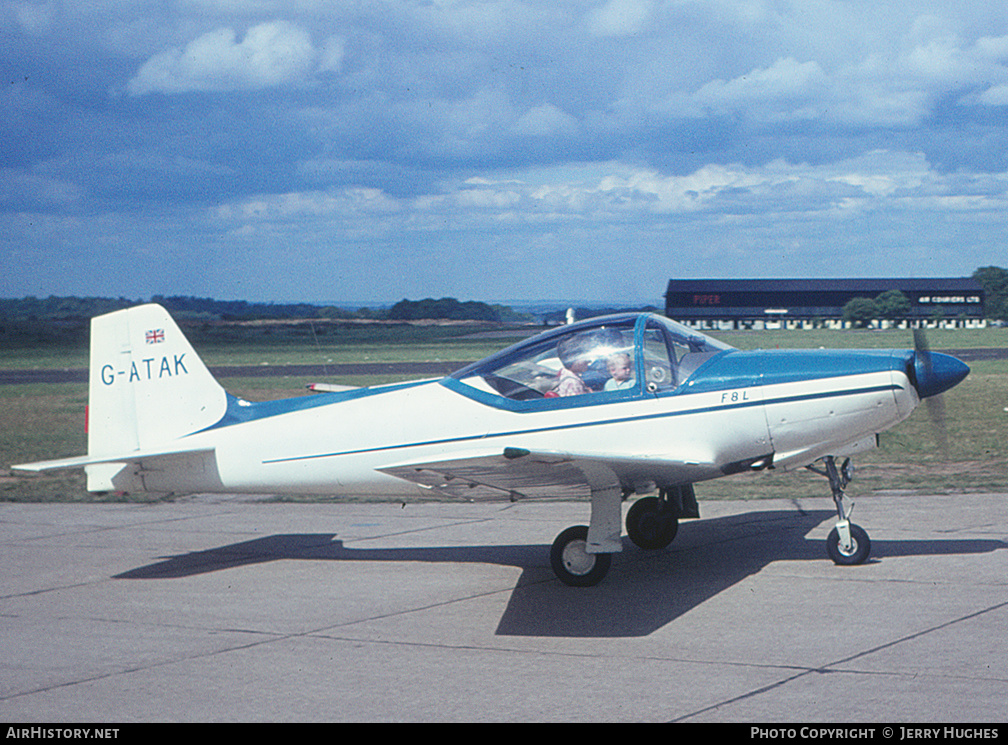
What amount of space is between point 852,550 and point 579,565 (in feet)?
7.46

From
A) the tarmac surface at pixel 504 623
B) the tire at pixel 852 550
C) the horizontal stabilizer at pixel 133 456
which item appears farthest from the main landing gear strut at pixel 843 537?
the horizontal stabilizer at pixel 133 456

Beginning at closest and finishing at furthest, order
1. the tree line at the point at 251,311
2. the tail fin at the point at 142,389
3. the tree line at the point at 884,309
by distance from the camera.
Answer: the tail fin at the point at 142,389, the tree line at the point at 251,311, the tree line at the point at 884,309

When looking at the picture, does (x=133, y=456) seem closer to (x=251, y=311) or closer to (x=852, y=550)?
(x=852, y=550)

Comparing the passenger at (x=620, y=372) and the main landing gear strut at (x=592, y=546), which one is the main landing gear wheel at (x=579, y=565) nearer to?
the main landing gear strut at (x=592, y=546)

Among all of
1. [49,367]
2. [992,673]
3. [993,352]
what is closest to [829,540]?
[992,673]

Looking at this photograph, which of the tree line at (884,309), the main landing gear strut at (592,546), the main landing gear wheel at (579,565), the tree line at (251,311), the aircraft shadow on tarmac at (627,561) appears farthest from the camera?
the tree line at (884,309)

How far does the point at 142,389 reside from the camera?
913 centimetres

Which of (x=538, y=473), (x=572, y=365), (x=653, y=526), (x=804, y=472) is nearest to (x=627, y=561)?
(x=653, y=526)

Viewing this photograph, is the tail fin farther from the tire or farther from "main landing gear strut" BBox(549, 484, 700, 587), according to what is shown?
the tire

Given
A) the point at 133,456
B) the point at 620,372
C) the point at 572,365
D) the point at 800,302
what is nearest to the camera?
the point at 620,372

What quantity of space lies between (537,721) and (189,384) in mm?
5665

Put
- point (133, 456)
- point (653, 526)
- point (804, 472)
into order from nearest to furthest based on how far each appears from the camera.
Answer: point (133, 456) < point (653, 526) < point (804, 472)

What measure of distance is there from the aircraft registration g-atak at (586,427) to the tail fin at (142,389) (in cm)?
18

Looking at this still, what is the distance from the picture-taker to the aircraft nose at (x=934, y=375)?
7.56 m
